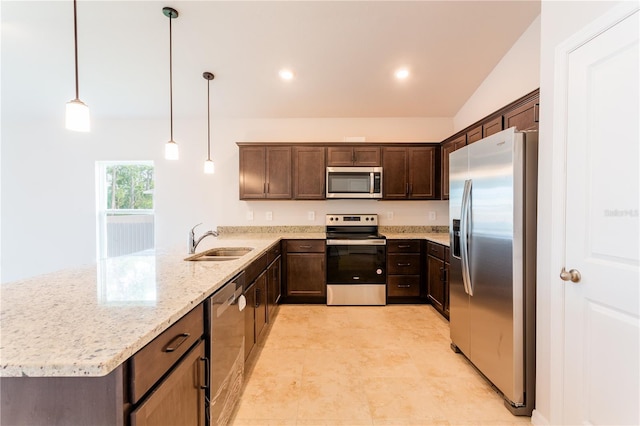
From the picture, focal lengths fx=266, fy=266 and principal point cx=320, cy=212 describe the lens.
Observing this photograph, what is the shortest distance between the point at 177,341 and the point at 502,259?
6.18ft

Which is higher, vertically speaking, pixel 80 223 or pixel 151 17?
pixel 151 17

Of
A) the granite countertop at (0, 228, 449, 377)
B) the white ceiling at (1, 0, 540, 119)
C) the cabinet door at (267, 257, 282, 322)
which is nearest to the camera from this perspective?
the granite countertop at (0, 228, 449, 377)

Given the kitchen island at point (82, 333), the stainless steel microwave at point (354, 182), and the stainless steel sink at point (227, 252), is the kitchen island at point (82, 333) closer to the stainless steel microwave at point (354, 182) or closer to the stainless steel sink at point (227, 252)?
the stainless steel sink at point (227, 252)

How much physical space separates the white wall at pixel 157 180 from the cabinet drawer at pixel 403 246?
2.00ft

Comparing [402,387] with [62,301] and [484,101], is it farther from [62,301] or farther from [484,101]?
[484,101]

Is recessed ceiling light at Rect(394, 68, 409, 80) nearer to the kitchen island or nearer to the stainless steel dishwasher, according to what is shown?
the stainless steel dishwasher

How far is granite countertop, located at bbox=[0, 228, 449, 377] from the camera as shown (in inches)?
26.5

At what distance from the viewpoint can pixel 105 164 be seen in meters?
4.06

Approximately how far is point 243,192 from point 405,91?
2537mm

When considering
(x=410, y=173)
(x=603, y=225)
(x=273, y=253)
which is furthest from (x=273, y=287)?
(x=603, y=225)

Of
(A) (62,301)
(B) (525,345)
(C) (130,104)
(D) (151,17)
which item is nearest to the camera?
(A) (62,301)

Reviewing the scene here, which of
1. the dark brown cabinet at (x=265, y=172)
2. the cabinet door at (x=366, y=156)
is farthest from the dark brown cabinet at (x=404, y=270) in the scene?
the dark brown cabinet at (x=265, y=172)

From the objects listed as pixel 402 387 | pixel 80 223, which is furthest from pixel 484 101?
pixel 80 223

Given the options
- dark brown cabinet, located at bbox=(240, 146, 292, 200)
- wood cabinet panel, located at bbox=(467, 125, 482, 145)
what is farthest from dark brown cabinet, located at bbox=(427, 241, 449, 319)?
dark brown cabinet, located at bbox=(240, 146, 292, 200)
